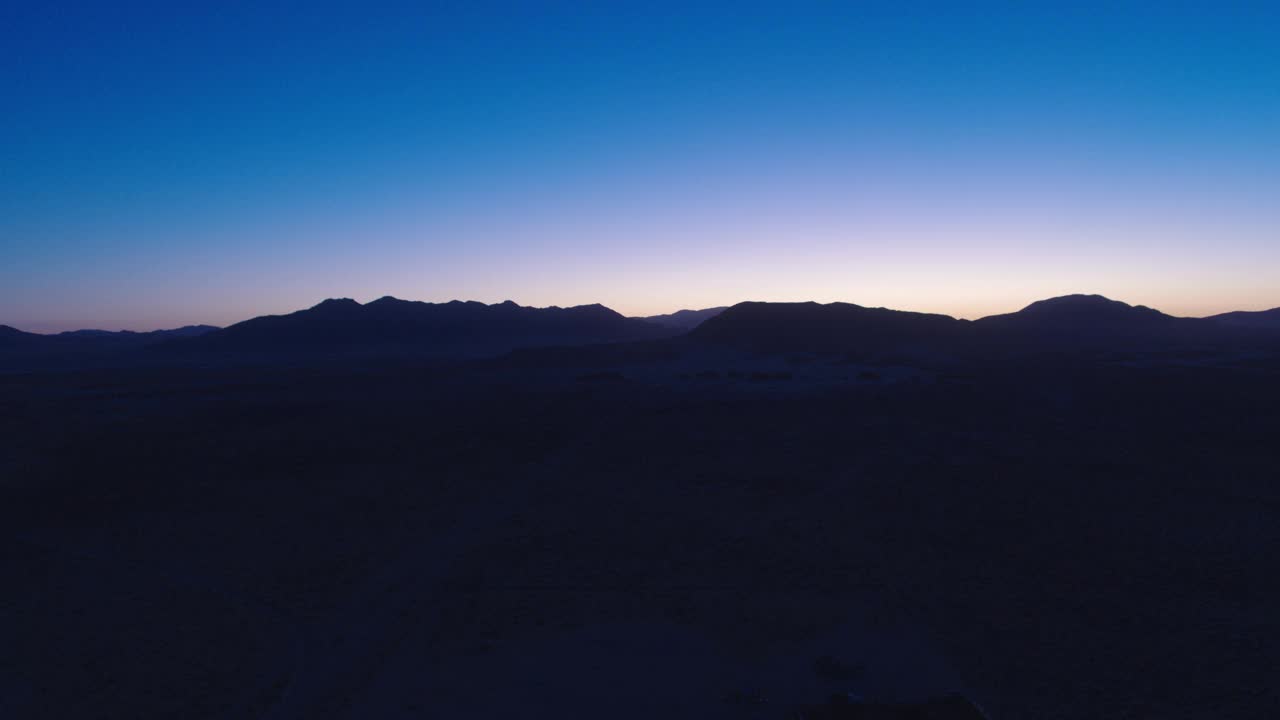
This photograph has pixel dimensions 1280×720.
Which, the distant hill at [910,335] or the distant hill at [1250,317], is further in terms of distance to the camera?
the distant hill at [1250,317]

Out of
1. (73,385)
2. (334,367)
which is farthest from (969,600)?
(73,385)

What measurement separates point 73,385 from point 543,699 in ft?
181

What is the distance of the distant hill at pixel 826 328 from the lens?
56156 mm

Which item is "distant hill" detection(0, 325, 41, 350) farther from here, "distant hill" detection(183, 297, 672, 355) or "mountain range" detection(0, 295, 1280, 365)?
"distant hill" detection(183, 297, 672, 355)

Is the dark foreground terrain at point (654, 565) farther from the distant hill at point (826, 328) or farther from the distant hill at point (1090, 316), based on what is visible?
the distant hill at point (1090, 316)

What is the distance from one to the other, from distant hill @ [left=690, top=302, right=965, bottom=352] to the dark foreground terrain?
3171 cm

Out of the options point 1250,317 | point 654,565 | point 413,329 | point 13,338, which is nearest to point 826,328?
point 654,565

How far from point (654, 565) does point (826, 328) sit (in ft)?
174

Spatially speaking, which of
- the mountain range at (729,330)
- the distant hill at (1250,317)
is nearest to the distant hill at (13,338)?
the mountain range at (729,330)

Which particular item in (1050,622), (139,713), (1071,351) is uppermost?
(1071,351)

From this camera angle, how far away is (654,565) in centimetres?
1190

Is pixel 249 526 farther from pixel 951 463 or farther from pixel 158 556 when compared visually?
pixel 951 463

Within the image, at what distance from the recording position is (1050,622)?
9.62 metres

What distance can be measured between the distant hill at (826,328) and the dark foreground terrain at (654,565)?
31706 millimetres
